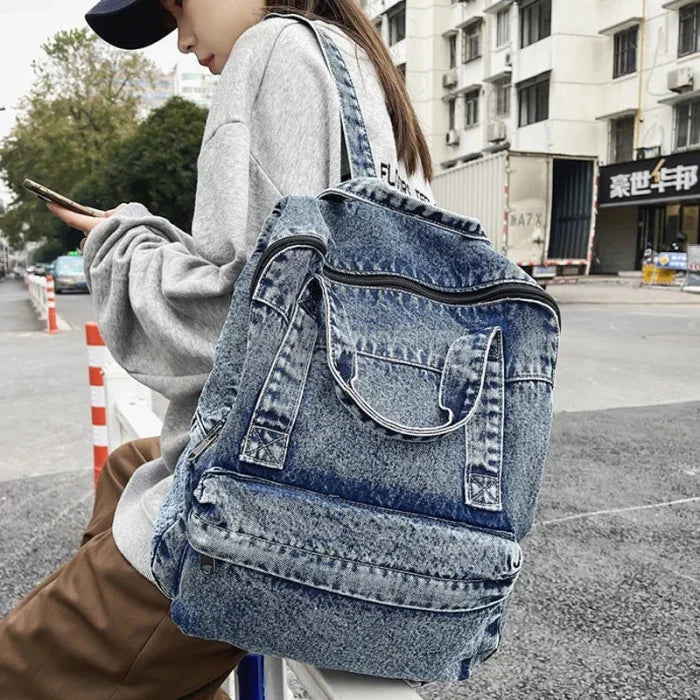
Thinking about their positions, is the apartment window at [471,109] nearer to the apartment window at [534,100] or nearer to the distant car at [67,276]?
the apartment window at [534,100]

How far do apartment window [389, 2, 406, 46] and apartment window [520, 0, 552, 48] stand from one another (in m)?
8.14

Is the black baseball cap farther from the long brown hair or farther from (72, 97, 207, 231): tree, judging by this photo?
(72, 97, 207, 231): tree

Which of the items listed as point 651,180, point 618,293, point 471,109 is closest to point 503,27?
point 471,109

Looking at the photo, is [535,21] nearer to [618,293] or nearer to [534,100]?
[534,100]

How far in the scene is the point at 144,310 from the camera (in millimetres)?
986

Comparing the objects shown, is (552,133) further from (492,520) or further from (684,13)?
(492,520)

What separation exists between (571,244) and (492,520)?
16.6 metres

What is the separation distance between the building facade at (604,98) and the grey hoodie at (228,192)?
16622mm

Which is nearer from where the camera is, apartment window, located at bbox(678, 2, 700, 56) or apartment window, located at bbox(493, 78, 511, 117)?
apartment window, located at bbox(678, 2, 700, 56)

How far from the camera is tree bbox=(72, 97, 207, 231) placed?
1163 inches

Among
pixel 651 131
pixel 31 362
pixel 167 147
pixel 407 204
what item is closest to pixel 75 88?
pixel 167 147

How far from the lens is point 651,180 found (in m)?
22.5

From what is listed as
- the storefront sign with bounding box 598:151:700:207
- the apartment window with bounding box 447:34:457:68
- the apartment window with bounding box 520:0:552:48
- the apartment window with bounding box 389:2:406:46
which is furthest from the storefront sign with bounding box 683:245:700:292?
the apartment window with bounding box 389:2:406:46

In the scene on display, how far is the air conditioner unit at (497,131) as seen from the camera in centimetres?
2797
